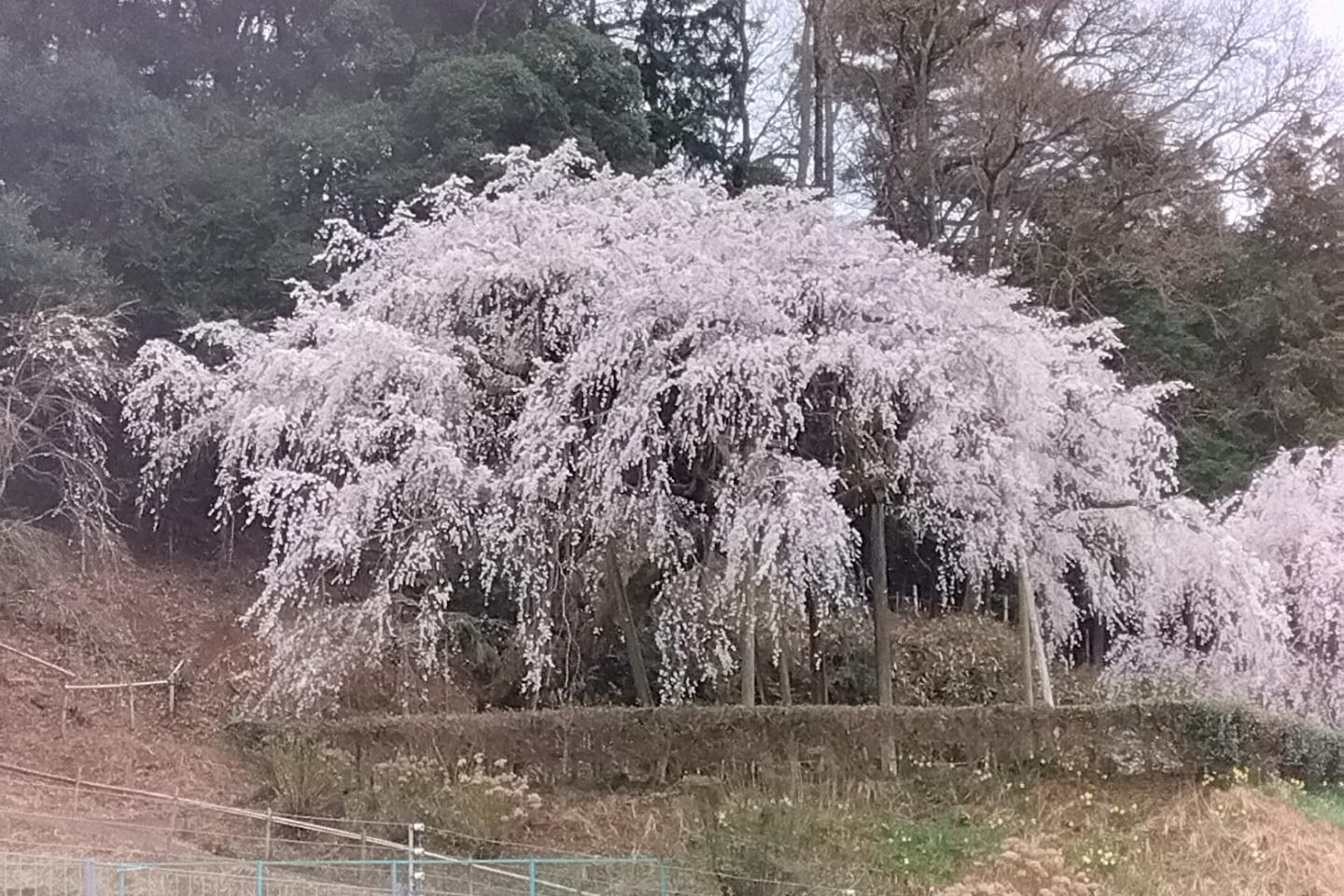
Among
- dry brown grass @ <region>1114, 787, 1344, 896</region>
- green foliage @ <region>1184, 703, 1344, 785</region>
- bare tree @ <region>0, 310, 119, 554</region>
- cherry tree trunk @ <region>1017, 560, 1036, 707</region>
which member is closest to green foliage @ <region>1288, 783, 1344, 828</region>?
green foliage @ <region>1184, 703, 1344, 785</region>

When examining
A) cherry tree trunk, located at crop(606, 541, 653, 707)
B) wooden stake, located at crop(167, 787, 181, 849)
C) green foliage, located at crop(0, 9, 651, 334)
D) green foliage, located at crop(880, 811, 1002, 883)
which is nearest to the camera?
green foliage, located at crop(880, 811, 1002, 883)

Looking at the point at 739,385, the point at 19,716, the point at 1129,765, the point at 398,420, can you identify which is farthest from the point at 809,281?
the point at 19,716

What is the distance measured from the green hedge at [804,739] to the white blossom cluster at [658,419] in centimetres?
78

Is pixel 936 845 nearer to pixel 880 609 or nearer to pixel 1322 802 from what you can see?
pixel 880 609

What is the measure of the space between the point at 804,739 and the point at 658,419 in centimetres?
228

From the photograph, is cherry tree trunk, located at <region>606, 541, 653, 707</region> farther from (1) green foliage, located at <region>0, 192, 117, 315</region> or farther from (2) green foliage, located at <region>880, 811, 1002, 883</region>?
(1) green foliage, located at <region>0, 192, 117, 315</region>

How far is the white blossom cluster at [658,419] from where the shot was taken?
8.21 metres

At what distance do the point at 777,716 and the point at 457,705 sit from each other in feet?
11.3

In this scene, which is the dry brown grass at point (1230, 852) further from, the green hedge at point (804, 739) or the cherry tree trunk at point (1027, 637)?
the cherry tree trunk at point (1027, 637)

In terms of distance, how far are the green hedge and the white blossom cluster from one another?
2.56 feet

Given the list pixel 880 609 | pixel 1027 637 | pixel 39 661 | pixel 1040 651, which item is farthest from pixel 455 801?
pixel 39 661

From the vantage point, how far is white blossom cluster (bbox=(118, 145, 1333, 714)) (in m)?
8.21

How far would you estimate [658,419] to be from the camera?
8.23m

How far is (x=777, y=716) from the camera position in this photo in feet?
26.6
